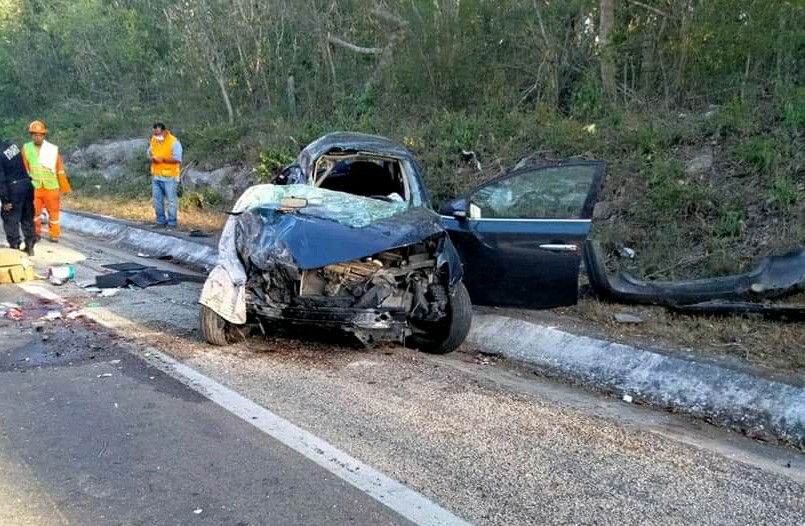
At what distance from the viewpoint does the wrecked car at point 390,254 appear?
5.23 metres

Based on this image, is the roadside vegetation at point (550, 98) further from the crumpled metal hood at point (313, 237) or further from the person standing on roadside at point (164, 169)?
the crumpled metal hood at point (313, 237)

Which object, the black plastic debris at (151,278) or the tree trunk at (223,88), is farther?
the tree trunk at (223,88)

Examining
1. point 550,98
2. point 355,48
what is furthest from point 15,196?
point 355,48

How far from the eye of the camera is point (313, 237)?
524cm

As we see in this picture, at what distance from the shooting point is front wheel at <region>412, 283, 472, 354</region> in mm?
5723

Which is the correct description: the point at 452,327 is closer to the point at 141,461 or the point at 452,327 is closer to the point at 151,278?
the point at 141,461

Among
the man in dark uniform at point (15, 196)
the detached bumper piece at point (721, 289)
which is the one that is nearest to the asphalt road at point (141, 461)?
the detached bumper piece at point (721, 289)

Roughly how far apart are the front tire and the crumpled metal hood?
53 cm

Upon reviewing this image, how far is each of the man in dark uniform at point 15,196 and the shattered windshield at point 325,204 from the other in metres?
5.14

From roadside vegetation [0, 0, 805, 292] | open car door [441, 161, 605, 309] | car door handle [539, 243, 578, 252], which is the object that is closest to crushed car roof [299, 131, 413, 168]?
open car door [441, 161, 605, 309]

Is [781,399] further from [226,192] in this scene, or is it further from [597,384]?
[226,192]

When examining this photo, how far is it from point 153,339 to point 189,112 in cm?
1631

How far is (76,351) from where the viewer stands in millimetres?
5492

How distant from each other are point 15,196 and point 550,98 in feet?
27.0
